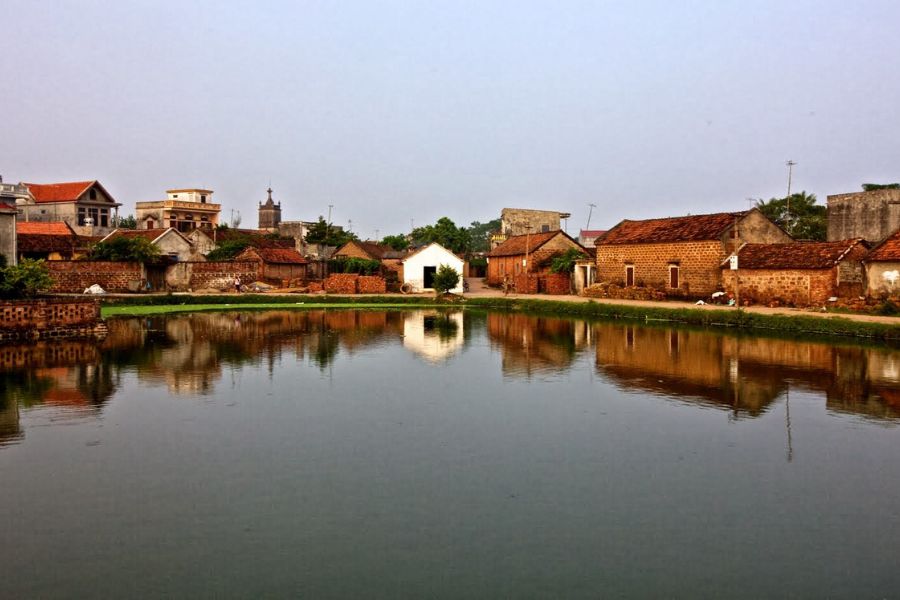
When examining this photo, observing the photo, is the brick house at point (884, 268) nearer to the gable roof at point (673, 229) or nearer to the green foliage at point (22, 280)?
the gable roof at point (673, 229)

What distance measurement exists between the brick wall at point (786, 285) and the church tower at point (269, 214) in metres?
61.9

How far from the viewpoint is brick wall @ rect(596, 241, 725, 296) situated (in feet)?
109

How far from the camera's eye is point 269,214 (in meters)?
83.9

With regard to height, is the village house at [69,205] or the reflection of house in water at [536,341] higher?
the village house at [69,205]

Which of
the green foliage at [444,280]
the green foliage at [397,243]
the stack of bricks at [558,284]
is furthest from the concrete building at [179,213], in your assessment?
the stack of bricks at [558,284]

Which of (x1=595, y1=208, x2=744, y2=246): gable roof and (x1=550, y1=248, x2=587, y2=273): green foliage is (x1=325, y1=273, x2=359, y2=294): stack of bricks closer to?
(x1=550, y1=248, x2=587, y2=273): green foliage

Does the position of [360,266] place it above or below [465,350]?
above

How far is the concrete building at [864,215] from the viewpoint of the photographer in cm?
3378

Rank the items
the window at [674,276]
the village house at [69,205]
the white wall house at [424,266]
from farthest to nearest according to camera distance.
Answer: the village house at [69,205] → the white wall house at [424,266] → the window at [674,276]

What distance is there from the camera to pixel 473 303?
38250 millimetres

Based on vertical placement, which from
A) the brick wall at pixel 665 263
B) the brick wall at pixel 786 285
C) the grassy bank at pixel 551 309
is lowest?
the grassy bank at pixel 551 309

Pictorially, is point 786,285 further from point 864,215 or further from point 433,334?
point 433,334

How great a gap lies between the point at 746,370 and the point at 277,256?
3596 centimetres

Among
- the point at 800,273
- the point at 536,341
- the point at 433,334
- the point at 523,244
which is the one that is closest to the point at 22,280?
the point at 433,334
